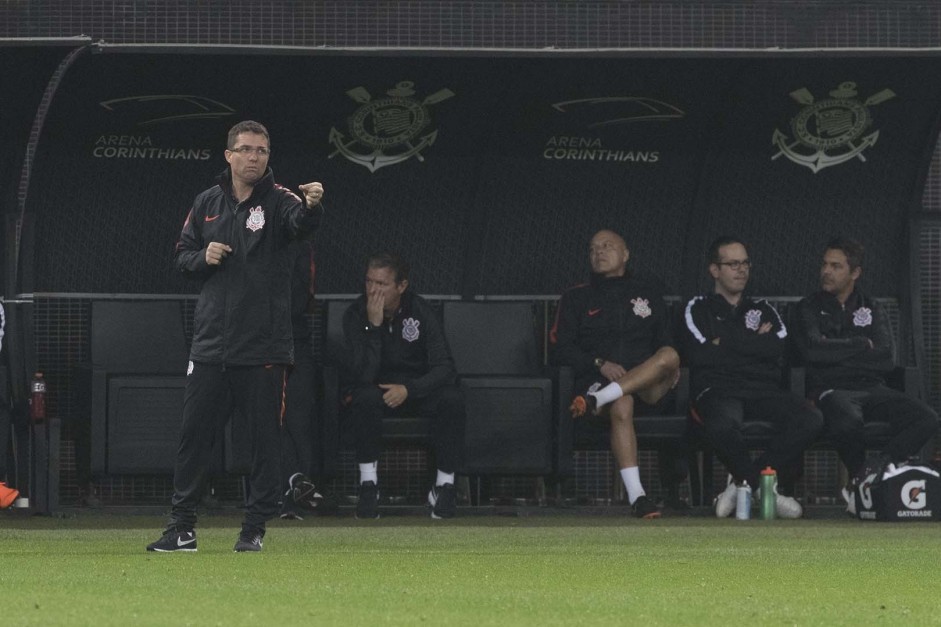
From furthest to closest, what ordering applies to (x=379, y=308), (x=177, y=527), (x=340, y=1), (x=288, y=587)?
1. (x=340, y=1)
2. (x=379, y=308)
3. (x=177, y=527)
4. (x=288, y=587)

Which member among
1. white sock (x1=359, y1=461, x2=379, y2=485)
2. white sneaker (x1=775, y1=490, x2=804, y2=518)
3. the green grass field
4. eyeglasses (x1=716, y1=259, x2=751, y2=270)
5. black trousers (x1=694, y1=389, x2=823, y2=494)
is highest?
eyeglasses (x1=716, y1=259, x2=751, y2=270)

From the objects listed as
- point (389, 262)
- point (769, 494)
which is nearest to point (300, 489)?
point (389, 262)

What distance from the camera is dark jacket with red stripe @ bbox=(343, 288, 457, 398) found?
10109mm

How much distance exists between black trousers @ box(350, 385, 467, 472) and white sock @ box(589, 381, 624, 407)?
2.41 ft

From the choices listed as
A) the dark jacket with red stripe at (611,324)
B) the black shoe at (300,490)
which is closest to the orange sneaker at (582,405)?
the dark jacket with red stripe at (611,324)

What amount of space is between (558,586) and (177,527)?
1.89m

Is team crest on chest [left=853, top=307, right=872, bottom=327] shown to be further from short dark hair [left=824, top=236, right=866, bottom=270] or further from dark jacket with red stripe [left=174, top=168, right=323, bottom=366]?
dark jacket with red stripe [left=174, top=168, right=323, bottom=366]

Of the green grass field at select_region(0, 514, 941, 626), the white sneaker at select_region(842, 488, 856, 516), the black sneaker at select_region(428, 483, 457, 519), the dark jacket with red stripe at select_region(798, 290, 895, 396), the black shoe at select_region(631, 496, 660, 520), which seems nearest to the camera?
the green grass field at select_region(0, 514, 941, 626)

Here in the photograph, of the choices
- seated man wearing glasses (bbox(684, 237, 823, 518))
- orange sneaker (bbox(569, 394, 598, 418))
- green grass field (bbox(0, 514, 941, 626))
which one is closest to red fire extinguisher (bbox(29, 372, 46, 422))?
green grass field (bbox(0, 514, 941, 626))

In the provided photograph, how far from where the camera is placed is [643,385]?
33.8 feet

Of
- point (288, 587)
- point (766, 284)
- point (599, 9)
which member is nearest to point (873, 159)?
point (766, 284)

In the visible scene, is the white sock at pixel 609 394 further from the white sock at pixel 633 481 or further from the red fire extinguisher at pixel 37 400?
the red fire extinguisher at pixel 37 400

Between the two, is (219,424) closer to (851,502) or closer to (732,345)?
(732,345)

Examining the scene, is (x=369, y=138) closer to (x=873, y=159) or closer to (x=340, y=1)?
(x=340, y=1)
